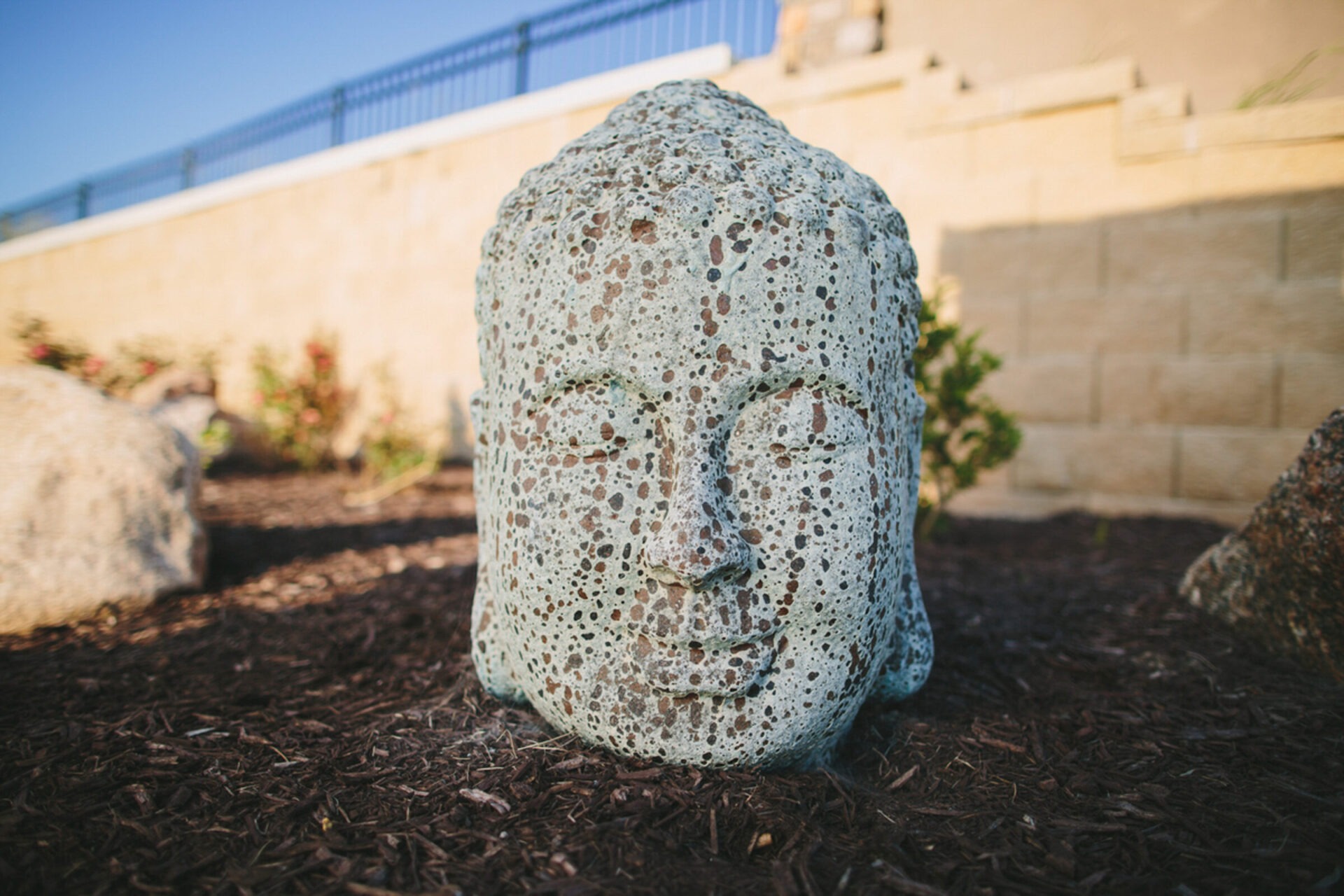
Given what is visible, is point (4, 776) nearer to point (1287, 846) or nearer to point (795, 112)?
point (1287, 846)

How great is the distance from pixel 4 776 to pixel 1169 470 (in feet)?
20.1

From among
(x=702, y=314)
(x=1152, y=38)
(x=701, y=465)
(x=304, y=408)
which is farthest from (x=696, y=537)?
(x=304, y=408)

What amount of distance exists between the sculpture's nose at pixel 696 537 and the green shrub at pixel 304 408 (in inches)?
309

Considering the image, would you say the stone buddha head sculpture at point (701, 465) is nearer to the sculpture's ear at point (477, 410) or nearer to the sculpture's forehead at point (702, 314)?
the sculpture's forehead at point (702, 314)

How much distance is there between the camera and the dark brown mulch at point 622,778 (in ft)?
4.83

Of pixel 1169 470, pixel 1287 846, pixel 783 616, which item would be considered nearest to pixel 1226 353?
pixel 1169 470

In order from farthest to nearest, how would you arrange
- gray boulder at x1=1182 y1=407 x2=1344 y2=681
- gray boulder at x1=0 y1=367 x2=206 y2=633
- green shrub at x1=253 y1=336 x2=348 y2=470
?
green shrub at x1=253 y1=336 x2=348 y2=470, gray boulder at x1=0 y1=367 x2=206 y2=633, gray boulder at x1=1182 y1=407 x2=1344 y2=681

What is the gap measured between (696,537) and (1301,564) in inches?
89.1

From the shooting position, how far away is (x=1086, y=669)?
260 centimetres

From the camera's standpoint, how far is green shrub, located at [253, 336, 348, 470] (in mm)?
8500

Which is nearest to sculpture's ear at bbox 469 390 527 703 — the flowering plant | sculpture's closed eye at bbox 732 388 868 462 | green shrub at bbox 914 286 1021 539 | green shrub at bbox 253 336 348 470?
sculpture's closed eye at bbox 732 388 868 462

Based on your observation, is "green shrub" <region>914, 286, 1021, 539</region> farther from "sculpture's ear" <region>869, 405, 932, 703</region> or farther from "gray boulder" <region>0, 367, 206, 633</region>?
"gray boulder" <region>0, 367, 206, 633</region>

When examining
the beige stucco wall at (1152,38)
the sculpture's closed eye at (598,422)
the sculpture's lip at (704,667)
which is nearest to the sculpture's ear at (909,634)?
the sculpture's lip at (704,667)

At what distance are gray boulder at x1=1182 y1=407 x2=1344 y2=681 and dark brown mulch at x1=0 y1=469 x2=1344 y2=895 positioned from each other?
117mm
